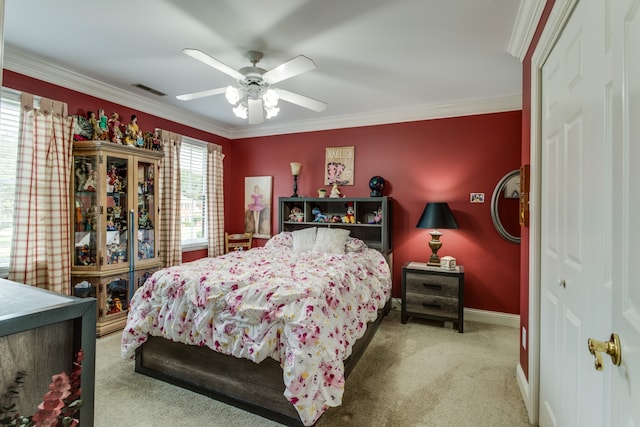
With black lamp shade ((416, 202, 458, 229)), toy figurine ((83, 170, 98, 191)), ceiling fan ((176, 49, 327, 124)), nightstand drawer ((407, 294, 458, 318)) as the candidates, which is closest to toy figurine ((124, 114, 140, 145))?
toy figurine ((83, 170, 98, 191))

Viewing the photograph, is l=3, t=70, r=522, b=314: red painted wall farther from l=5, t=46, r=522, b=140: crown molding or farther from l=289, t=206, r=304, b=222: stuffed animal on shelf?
l=289, t=206, r=304, b=222: stuffed animal on shelf

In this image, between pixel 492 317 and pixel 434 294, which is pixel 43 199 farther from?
pixel 492 317

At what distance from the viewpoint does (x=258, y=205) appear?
4.78 metres

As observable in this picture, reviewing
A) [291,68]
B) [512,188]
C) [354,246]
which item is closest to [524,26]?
[291,68]

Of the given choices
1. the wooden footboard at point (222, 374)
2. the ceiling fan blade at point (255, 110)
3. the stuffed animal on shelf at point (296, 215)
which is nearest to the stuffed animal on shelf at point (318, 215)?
the stuffed animal on shelf at point (296, 215)

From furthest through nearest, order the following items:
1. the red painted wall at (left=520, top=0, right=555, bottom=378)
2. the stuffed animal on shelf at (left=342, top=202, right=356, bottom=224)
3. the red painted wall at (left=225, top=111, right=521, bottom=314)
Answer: the stuffed animal on shelf at (left=342, top=202, right=356, bottom=224) < the red painted wall at (left=225, top=111, right=521, bottom=314) < the red painted wall at (left=520, top=0, right=555, bottom=378)

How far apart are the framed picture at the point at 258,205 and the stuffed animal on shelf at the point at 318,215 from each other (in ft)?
2.70

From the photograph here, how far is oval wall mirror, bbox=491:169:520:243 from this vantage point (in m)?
3.36

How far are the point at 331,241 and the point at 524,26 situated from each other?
8.21 ft

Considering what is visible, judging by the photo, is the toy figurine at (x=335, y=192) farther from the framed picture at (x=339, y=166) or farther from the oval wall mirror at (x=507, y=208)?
the oval wall mirror at (x=507, y=208)

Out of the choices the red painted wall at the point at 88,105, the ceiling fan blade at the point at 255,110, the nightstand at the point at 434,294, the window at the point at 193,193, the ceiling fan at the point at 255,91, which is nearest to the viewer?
the ceiling fan at the point at 255,91

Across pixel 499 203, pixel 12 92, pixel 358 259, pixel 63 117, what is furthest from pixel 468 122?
pixel 12 92

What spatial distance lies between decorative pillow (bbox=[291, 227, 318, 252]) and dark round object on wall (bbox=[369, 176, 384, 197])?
0.88 m

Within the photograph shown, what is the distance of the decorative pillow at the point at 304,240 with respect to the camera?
368cm
